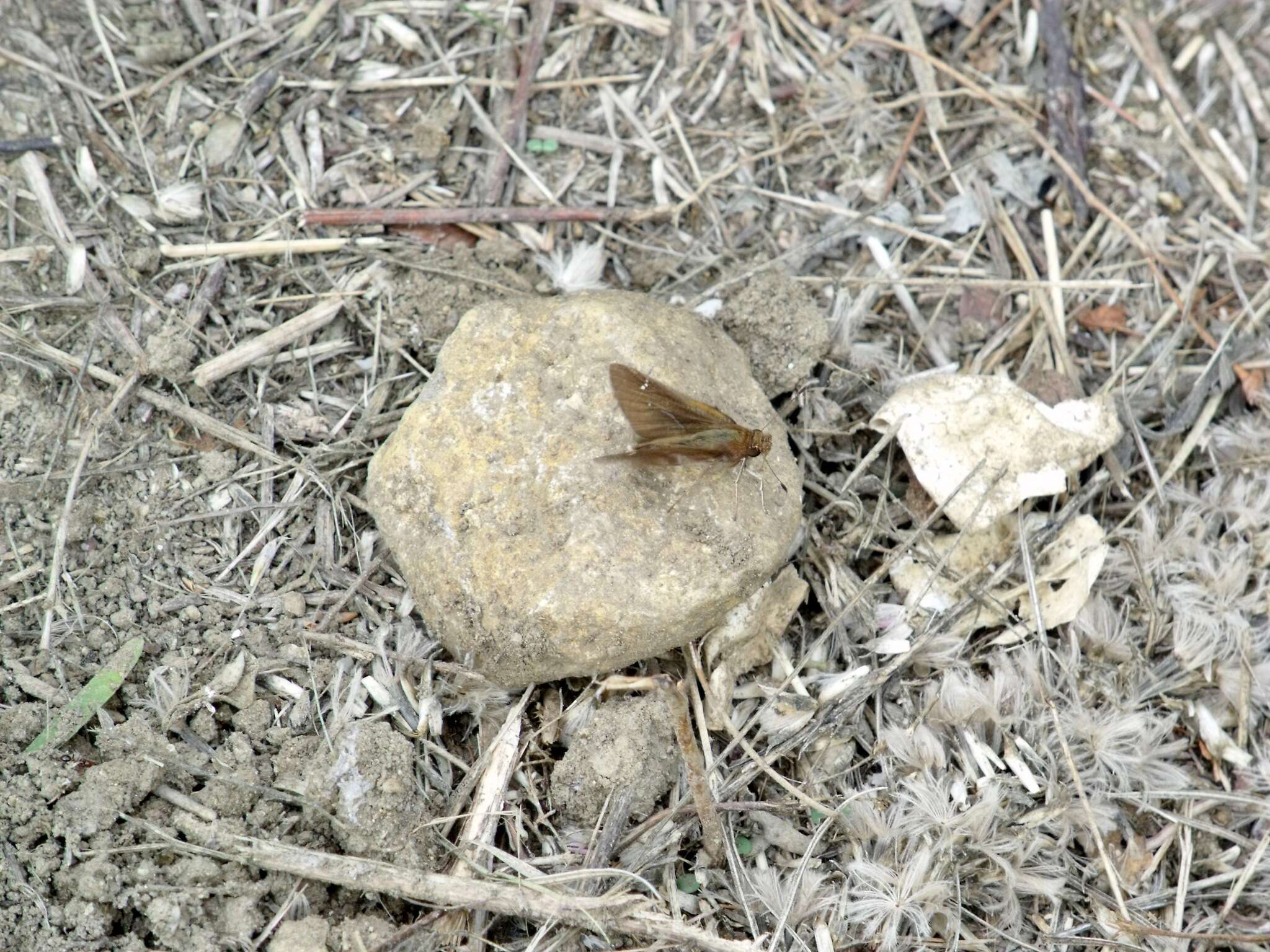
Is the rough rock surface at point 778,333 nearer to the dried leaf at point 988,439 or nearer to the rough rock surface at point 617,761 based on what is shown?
the dried leaf at point 988,439

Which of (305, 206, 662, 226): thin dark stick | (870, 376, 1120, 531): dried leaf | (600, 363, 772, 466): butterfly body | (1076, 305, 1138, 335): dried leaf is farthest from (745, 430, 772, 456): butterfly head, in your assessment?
(1076, 305, 1138, 335): dried leaf

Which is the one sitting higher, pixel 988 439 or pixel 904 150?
pixel 904 150

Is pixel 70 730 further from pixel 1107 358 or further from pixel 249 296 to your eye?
pixel 1107 358

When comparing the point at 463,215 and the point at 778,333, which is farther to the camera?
the point at 463,215

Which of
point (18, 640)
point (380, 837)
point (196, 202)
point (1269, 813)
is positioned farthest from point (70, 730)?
point (1269, 813)

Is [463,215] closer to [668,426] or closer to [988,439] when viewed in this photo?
[668,426]

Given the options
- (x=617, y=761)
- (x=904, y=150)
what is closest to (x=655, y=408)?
(x=617, y=761)
